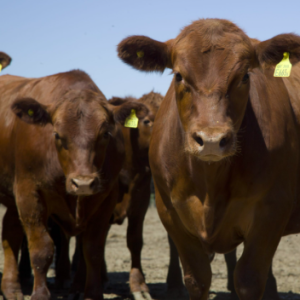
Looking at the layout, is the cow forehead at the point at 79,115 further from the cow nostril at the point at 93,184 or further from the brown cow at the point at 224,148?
the brown cow at the point at 224,148

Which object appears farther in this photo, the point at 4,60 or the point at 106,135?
the point at 4,60

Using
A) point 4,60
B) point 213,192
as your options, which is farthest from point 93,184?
point 4,60

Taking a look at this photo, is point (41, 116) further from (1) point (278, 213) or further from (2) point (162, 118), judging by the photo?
(1) point (278, 213)

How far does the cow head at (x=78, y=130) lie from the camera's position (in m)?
5.02

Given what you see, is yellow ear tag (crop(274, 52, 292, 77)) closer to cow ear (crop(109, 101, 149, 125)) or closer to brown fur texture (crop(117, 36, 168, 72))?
brown fur texture (crop(117, 36, 168, 72))


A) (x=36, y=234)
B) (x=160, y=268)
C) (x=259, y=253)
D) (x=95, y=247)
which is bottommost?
(x=160, y=268)

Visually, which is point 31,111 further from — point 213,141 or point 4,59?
point 213,141

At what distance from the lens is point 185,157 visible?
4.11 metres

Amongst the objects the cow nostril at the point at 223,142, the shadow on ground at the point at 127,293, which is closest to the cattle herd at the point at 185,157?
the cow nostril at the point at 223,142

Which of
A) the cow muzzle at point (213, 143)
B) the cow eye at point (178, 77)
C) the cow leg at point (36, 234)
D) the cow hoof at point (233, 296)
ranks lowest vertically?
the cow hoof at point (233, 296)

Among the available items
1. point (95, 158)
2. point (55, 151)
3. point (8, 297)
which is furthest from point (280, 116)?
point (8, 297)

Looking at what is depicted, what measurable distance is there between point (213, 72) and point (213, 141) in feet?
1.82

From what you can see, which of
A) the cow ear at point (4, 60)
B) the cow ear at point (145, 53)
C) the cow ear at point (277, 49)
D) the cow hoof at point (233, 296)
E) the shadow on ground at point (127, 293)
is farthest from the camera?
the cow ear at point (4, 60)

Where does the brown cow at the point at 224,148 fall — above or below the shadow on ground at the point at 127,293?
above
